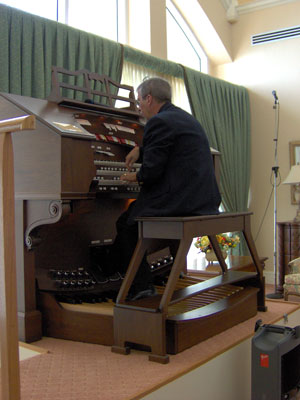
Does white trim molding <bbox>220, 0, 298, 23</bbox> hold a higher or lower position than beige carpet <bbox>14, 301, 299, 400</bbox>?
higher

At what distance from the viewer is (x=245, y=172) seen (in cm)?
642

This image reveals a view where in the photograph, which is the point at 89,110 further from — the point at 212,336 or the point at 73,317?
the point at 212,336

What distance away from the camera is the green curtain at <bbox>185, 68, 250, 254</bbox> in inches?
222

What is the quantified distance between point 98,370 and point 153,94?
1.39 m

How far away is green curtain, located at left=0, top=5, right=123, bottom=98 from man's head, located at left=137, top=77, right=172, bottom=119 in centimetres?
117

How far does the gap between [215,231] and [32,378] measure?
A: 1.04 meters

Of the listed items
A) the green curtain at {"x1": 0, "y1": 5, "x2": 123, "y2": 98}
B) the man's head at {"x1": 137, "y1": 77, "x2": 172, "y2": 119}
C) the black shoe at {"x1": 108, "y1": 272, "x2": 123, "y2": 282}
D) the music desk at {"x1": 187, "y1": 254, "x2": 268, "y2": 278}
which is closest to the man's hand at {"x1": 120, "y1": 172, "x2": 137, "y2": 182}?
the man's head at {"x1": 137, "y1": 77, "x2": 172, "y2": 119}

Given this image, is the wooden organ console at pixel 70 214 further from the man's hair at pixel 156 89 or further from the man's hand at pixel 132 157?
the man's hair at pixel 156 89

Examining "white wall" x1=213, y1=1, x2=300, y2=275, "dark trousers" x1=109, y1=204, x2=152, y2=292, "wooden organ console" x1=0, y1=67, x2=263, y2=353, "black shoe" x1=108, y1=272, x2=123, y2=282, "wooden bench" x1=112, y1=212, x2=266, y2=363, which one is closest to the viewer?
"wooden bench" x1=112, y1=212, x2=266, y2=363

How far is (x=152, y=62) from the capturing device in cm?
492

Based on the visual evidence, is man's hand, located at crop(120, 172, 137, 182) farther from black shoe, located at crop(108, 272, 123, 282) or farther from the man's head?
black shoe, located at crop(108, 272, 123, 282)

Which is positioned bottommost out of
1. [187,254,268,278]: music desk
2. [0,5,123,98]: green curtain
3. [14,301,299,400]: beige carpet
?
[187,254,268,278]: music desk

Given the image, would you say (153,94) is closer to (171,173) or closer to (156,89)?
(156,89)

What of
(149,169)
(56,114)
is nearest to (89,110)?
(56,114)
